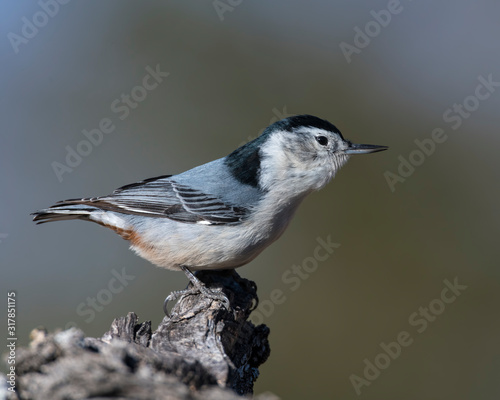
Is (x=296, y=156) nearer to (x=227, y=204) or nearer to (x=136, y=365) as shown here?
(x=227, y=204)

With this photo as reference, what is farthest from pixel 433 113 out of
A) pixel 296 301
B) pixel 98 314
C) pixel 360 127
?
pixel 98 314

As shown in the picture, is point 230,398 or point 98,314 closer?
point 230,398

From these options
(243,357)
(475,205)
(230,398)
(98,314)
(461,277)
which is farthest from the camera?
(475,205)

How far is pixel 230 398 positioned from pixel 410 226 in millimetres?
4036

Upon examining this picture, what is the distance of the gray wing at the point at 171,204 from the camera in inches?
129

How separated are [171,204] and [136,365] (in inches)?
65.2

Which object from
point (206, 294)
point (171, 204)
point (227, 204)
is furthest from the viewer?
point (171, 204)

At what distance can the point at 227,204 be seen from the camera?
3307mm

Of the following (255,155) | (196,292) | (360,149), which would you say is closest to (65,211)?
(196,292)

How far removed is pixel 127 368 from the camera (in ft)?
5.92

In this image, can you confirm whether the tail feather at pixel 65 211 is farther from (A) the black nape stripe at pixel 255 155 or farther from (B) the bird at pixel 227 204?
(A) the black nape stripe at pixel 255 155

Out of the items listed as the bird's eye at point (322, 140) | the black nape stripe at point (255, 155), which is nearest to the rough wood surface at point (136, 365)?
the black nape stripe at point (255, 155)

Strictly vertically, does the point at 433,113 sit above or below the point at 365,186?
above

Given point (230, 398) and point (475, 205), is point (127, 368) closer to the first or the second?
point (230, 398)
